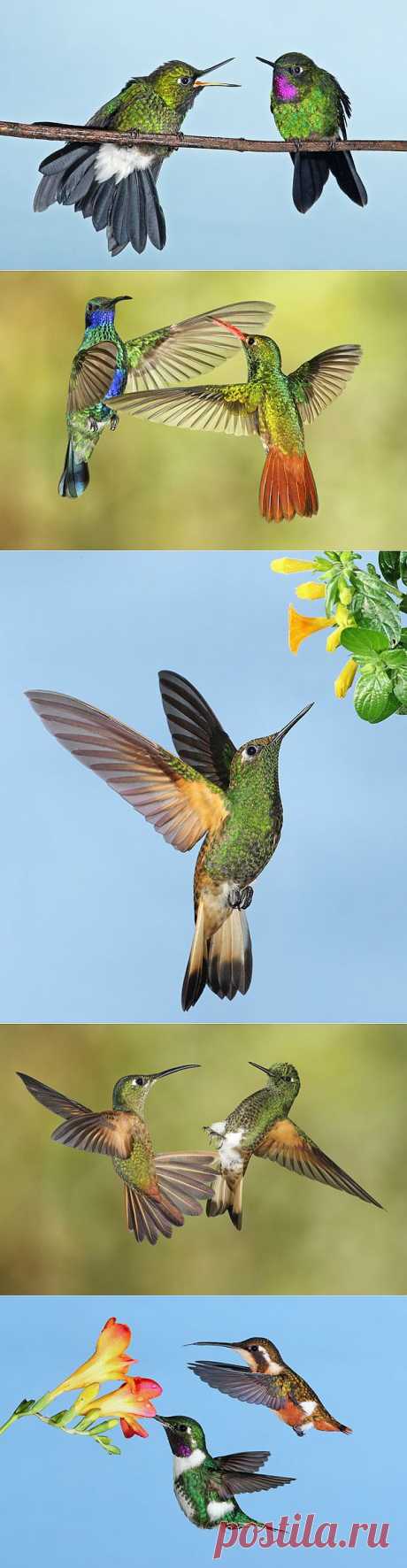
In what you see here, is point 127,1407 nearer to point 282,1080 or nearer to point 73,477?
point 282,1080

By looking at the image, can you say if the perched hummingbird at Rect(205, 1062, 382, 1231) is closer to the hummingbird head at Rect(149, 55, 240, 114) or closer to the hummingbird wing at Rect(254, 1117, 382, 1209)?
the hummingbird wing at Rect(254, 1117, 382, 1209)

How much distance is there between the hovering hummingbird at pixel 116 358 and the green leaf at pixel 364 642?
0.40 meters

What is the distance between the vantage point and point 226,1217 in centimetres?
135

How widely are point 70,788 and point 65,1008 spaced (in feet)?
0.75

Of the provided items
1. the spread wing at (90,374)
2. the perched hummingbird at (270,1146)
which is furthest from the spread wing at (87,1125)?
the spread wing at (90,374)

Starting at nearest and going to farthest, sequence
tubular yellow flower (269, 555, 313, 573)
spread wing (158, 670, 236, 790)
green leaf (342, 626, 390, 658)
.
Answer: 1. green leaf (342, 626, 390, 658)
2. tubular yellow flower (269, 555, 313, 573)
3. spread wing (158, 670, 236, 790)

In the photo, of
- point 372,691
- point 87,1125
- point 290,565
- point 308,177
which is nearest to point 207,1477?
point 87,1125

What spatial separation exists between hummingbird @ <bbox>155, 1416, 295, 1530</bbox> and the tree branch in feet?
4.27

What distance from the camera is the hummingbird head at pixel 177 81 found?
134 cm

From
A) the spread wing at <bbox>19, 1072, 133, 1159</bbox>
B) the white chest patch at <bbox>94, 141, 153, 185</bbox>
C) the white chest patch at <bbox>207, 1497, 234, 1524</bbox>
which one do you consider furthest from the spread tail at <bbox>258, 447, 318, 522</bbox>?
the white chest patch at <bbox>207, 1497, 234, 1524</bbox>

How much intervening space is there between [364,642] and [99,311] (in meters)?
0.50

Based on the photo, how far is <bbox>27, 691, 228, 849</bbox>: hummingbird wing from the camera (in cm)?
130

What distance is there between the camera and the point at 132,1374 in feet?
4.36

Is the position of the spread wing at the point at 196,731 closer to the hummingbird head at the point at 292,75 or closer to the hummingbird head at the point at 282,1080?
the hummingbird head at the point at 282,1080
